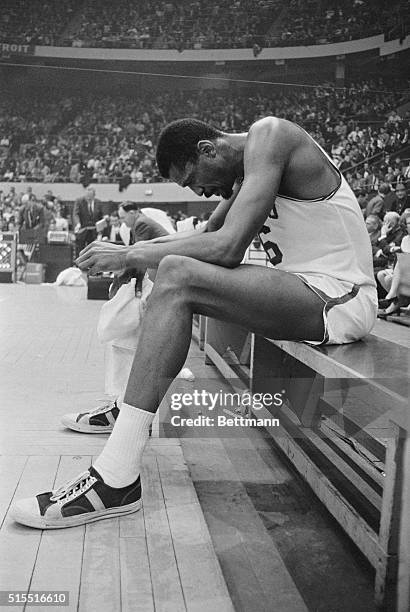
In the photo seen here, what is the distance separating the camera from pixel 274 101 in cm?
827

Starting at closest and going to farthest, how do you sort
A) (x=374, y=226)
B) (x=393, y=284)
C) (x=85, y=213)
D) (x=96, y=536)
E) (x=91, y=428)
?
1. (x=96, y=536)
2. (x=91, y=428)
3. (x=393, y=284)
4. (x=374, y=226)
5. (x=85, y=213)

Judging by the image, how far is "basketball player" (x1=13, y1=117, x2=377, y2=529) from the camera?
1.27m

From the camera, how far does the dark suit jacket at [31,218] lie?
10.4 metres

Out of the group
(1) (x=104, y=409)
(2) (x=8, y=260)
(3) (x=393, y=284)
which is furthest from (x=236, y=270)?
(2) (x=8, y=260)

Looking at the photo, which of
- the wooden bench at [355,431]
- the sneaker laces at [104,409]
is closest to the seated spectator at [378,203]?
the wooden bench at [355,431]

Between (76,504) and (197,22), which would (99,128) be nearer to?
(197,22)

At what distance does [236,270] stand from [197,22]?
7738mm

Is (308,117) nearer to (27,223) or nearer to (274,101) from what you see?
(274,101)

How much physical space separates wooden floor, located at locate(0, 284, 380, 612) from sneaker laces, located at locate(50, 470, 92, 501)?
0.23ft

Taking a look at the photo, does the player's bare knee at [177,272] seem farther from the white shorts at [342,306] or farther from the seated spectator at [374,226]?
the seated spectator at [374,226]

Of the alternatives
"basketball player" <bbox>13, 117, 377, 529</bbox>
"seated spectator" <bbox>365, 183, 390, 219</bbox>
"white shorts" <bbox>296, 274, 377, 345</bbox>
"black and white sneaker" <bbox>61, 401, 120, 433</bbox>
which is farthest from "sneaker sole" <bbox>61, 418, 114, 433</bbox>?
"seated spectator" <bbox>365, 183, 390, 219</bbox>

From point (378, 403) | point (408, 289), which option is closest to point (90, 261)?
point (378, 403)

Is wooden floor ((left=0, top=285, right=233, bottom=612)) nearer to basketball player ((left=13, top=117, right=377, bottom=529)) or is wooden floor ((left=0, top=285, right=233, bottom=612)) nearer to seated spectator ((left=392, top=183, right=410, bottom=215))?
basketball player ((left=13, top=117, right=377, bottom=529))

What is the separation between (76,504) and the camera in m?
1.26
